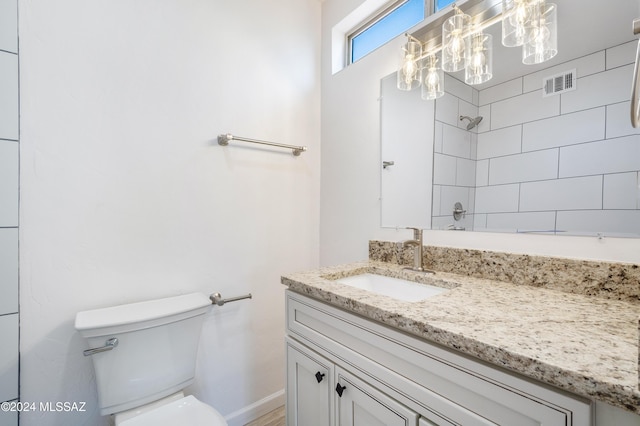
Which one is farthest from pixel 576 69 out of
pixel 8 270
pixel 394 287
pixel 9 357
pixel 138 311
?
pixel 9 357

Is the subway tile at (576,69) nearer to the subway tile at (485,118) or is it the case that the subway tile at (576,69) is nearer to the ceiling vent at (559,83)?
the ceiling vent at (559,83)

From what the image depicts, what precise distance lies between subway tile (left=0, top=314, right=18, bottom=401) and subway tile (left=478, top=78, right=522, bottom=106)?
6.24 ft

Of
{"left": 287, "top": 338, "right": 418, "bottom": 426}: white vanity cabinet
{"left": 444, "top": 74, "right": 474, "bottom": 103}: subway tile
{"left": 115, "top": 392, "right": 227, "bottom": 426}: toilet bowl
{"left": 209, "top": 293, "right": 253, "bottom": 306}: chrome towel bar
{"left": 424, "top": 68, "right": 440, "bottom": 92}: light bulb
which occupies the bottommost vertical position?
{"left": 115, "top": 392, "right": 227, "bottom": 426}: toilet bowl

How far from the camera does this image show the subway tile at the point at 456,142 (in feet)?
3.75

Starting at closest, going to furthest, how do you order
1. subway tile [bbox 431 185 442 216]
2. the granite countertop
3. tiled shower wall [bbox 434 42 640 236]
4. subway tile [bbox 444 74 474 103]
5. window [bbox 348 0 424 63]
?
the granite countertop, tiled shower wall [bbox 434 42 640 236], subway tile [bbox 444 74 474 103], subway tile [bbox 431 185 442 216], window [bbox 348 0 424 63]

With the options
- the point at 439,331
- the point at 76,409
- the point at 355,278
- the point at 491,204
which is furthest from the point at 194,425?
the point at 491,204

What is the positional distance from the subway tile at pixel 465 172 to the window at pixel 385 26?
79 cm

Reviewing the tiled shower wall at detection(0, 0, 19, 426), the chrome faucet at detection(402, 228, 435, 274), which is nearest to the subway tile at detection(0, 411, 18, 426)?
the tiled shower wall at detection(0, 0, 19, 426)

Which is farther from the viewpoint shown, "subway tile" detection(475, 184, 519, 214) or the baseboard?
the baseboard

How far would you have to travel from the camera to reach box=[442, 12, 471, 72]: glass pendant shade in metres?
1.11

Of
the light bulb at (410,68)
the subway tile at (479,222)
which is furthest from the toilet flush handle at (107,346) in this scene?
the light bulb at (410,68)

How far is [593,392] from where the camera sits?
42 cm

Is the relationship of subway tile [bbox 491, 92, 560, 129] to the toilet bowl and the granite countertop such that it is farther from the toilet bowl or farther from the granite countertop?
the toilet bowl

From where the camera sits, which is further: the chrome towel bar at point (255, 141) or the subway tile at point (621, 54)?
the chrome towel bar at point (255, 141)
